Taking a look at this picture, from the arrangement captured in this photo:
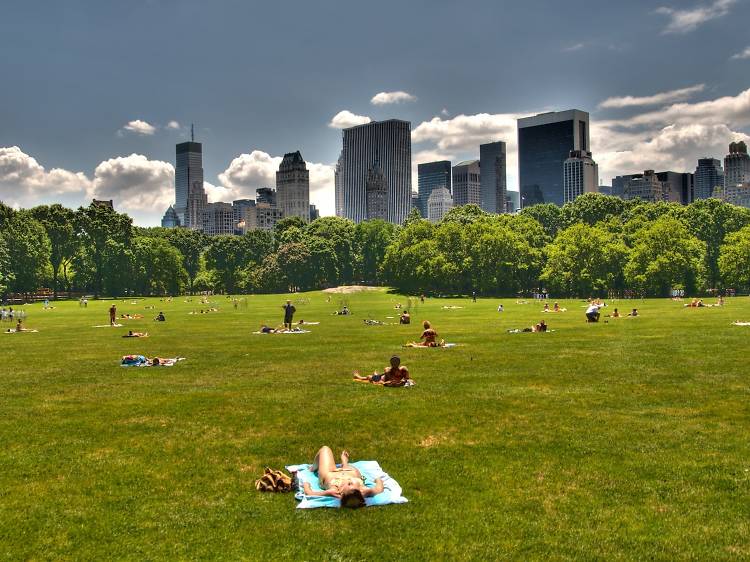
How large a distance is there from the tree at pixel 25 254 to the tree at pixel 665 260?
10816 centimetres

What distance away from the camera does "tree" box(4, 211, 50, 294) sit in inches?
4732

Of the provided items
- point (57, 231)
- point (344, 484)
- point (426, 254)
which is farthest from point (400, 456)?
point (57, 231)

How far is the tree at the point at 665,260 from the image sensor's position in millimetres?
98438

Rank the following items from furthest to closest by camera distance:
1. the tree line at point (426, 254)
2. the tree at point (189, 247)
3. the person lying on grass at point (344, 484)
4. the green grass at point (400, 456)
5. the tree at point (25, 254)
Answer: the tree at point (189, 247), the tree at point (25, 254), the tree line at point (426, 254), the person lying on grass at point (344, 484), the green grass at point (400, 456)

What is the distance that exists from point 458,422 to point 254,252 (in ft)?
525

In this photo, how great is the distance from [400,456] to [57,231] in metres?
139

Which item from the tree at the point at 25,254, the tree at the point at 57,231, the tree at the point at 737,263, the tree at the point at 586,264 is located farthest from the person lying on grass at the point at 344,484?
the tree at the point at 57,231

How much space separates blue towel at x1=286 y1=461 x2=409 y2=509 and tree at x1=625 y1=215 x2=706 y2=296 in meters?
94.8

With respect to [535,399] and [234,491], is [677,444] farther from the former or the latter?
[234,491]

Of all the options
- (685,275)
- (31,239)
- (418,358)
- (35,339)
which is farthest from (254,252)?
(418,358)

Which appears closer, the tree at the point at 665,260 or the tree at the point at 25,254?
the tree at the point at 665,260

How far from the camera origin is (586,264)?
10550 centimetres

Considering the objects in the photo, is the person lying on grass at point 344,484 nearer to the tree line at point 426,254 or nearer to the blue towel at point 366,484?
the blue towel at point 366,484

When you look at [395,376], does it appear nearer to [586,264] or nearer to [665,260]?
[665,260]
